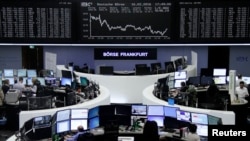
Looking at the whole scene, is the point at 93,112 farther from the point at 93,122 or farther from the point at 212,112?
the point at 212,112

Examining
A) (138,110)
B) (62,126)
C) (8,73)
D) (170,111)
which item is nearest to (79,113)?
(62,126)

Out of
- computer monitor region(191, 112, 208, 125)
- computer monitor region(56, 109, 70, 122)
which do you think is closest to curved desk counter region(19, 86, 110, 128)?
computer monitor region(56, 109, 70, 122)

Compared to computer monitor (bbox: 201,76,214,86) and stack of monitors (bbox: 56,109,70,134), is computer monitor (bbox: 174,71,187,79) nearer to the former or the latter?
computer monitor (bbox: 201,76,214,86)

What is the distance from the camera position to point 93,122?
323 inches

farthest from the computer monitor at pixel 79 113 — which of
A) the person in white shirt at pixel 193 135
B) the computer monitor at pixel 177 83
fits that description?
the computer monitor at pixel 177 83

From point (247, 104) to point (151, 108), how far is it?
135 inches

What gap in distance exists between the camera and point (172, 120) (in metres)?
8.23

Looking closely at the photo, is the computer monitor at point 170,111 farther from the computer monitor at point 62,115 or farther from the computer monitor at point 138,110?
the computer monitor at point 62,115

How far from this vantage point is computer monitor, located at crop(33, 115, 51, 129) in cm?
721

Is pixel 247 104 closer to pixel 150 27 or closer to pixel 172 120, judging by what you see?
pixel 172 120

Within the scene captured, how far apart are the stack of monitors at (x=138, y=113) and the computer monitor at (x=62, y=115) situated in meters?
1.34

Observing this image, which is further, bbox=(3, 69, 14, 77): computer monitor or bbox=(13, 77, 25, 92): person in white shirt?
bbox=(3, 69, 14, 77): computer monitor

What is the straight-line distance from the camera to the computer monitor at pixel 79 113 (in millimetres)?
7895

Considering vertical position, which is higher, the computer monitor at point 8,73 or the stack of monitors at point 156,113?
the computer monitor at point 8,73
